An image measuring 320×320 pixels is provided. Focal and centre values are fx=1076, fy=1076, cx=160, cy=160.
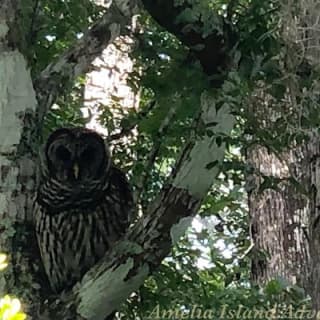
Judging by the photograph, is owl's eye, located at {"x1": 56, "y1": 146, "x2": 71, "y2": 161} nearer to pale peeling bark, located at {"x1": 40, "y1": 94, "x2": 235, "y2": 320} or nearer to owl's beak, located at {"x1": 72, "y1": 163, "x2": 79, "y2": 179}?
owl's beak, located at {"x1": 72, "y1": 163, "x2": 79, "y2": 179}

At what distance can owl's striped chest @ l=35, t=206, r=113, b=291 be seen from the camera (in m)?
3.59

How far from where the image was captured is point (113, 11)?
357 centimetres

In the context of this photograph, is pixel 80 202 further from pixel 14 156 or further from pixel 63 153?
pixel 14 156

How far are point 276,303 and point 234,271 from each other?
991 millimetres

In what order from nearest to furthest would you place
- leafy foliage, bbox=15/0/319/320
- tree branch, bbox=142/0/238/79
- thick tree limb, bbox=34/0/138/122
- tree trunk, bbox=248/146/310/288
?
leafy foliage, bbox=15/0/319/320 → tree branch, bbox=142/0/238/79 → thick tree limb, bbox=34/0/138/122 → tree trunk, bbox=248/146/310/288

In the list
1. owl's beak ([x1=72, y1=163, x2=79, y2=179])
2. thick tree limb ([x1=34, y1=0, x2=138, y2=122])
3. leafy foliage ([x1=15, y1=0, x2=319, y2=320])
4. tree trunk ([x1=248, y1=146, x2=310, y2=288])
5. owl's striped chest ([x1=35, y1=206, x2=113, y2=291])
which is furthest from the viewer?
tree trunk ([x1=248, y1=146, x2=310, y2=288])

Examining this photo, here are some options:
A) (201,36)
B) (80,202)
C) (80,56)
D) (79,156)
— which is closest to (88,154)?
(79,156)

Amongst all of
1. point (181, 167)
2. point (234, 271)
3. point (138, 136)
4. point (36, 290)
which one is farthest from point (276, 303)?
point (138, 136)

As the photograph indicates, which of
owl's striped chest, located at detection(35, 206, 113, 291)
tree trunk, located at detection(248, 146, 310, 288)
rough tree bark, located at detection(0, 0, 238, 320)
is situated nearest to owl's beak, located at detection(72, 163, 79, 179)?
owl's striped chest, located at detection(35, 206, 113, 291)

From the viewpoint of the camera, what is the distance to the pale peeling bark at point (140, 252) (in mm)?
2959

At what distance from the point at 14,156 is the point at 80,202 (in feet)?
1.57

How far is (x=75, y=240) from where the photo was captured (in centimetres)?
372

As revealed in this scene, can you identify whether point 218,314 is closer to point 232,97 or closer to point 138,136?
point 232,97

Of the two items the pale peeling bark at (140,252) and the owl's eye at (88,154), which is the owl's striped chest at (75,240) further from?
the pale peeling bark at (140,252)
